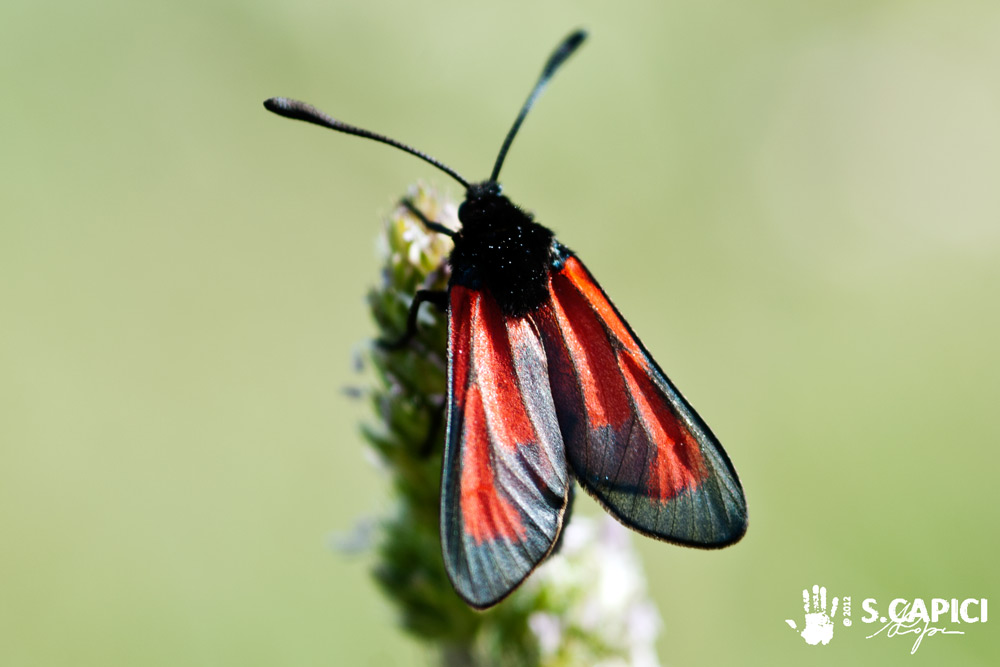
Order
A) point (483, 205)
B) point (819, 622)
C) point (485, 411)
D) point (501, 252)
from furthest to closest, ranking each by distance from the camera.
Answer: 1. point (819, 622)
2. point (483, 205)
3. point (501, 252)
4. point (485, 411)

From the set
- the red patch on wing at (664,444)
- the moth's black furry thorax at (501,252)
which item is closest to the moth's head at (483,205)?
the moth's black furry thorax at (501,252)

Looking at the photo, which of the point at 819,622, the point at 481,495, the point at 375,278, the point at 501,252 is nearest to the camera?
the point at 481,495

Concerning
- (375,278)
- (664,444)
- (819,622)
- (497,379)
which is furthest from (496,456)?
(375,278)

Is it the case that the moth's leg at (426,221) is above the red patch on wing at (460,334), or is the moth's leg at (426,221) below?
above

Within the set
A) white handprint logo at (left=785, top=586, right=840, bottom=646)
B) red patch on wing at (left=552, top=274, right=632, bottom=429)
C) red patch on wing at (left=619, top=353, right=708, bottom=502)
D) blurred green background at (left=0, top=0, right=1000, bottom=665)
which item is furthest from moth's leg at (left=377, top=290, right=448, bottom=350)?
blurred green background at (left=0, top=0, right=1000, bottom=665)

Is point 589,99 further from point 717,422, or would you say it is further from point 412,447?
point 412,447

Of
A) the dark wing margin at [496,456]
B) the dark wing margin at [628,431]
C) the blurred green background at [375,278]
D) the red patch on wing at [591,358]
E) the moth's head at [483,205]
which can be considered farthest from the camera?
the blurred green background at [375,278]

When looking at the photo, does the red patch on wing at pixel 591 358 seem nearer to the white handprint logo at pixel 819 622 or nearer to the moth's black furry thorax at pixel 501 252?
the moth's black furry thorax at pixel 501 252

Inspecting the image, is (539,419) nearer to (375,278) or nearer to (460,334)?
(460,334)
